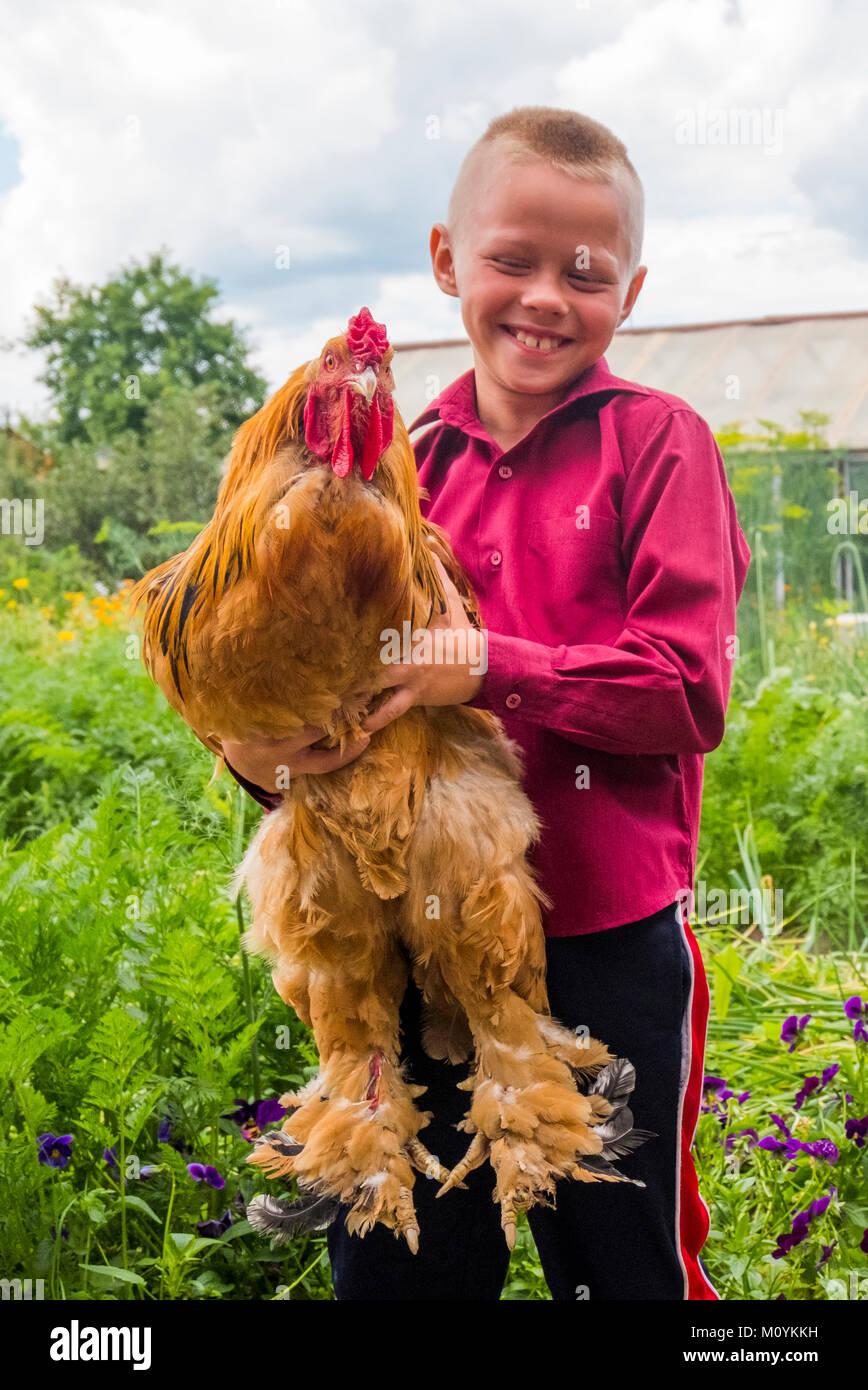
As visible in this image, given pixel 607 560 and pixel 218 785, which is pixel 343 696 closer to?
pixel 607 560

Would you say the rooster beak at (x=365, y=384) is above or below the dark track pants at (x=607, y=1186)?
above

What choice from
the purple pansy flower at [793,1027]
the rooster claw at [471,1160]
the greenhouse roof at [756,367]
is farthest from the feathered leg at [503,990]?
the greenhouse roof at [756,367]

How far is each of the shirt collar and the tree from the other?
637cm

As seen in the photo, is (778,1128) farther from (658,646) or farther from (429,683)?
(429,683)

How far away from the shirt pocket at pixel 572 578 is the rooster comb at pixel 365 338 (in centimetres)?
36

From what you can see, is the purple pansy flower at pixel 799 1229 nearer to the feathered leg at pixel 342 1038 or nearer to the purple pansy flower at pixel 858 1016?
the purple pansy flower at pixel 858 1016

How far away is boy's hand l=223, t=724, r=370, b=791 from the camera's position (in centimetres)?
127

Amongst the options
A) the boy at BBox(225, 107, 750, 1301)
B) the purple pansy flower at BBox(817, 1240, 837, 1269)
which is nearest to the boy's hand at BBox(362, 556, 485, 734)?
the boy at BBox(225, 107, 750, 1301)

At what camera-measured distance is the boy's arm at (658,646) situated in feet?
4.21

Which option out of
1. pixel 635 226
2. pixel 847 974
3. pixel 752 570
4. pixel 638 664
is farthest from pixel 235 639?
pixel 752 570

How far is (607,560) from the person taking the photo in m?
1.41

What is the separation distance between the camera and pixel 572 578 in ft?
4.62

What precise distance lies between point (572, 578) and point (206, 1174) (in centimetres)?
124

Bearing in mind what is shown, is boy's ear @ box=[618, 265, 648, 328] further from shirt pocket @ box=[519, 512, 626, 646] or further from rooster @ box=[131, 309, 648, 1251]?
rooster @ box=[131, 309, 648, 1251]
